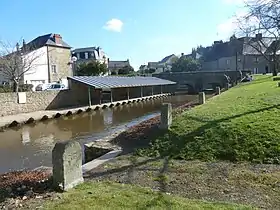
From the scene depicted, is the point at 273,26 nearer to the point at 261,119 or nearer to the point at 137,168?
the point at 261,119

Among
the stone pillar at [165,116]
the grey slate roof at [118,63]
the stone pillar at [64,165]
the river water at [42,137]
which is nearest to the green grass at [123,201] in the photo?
the stone pillar at [64,165]

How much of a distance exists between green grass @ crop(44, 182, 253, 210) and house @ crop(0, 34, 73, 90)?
35584 millimetres

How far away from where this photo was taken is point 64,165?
5293 mm

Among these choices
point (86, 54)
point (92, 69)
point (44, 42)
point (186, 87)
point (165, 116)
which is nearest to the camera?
point (165, 116)

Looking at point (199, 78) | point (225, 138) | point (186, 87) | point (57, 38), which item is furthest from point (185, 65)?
point (225, 138)

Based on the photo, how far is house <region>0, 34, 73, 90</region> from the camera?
4041 centimetres

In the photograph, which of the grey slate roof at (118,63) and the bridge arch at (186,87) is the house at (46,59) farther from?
the grey slate roof at (118,63)

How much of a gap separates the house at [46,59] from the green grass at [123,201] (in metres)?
35.6

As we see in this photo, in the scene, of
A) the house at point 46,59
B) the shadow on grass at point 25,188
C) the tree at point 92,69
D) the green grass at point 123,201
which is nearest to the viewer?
the green grass at point 123,201

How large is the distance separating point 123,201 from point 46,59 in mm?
43212

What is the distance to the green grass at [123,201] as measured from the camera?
14.7 ft

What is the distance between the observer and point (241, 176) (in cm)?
589

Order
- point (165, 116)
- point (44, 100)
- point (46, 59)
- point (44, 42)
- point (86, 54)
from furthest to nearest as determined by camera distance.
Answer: point (86, 54) < point (44, 42) < point (46, 59) < point (44, 100) < point (165, 116)

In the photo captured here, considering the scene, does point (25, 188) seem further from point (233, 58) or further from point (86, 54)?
point (233, 58)
